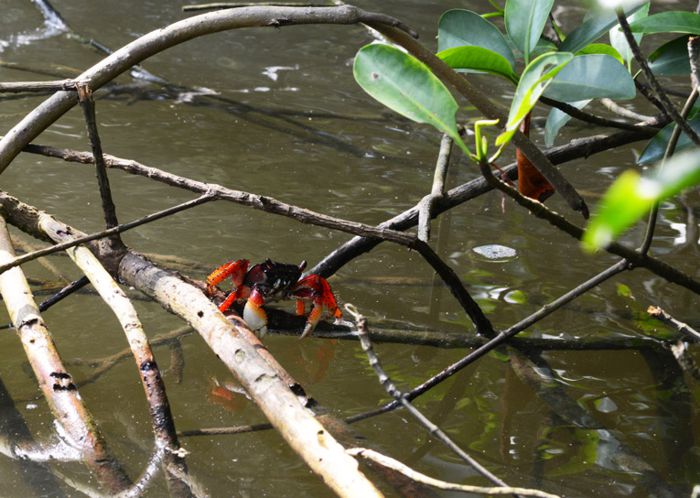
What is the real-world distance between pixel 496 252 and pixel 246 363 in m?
2.28

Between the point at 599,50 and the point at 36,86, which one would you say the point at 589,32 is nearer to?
the point at 599,50

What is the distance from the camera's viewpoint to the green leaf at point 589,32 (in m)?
2.26

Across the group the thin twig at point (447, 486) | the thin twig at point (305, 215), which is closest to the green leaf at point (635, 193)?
the thin twig at point (447, 486)

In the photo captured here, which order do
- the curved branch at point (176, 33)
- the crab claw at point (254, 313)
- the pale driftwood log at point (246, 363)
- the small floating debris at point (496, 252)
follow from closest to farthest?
the pale driftwood log at point (246, 363) < the curved branch at point (176, 33) < the crab claw at point (254, 313) < the small floating debris at point (496, 252)

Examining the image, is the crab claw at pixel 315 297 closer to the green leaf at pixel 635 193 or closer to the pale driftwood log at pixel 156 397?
the pale driftwood log at pixel 156 397

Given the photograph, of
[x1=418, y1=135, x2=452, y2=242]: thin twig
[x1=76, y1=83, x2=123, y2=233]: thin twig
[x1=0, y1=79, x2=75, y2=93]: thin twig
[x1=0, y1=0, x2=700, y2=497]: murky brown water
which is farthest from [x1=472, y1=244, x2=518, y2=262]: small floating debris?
[x1=0, y1=79, x2=75, y2=93]: thin twig

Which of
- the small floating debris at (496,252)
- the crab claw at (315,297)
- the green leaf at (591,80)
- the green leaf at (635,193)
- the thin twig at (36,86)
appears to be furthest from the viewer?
the small floating debris at (496,252)

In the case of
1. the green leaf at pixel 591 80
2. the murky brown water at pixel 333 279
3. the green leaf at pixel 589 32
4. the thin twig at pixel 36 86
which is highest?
the green leaf at pixel 589 32

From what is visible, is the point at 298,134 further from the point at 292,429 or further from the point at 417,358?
the point at 292,429

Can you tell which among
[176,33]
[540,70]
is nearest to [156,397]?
[176,33]

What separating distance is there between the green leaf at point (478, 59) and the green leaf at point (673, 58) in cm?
75

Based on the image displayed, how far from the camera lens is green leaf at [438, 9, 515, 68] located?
7.77 feet

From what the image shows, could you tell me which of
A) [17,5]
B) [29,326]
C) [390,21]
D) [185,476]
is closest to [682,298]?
[390,21]

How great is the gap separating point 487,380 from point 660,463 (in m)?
0.71
